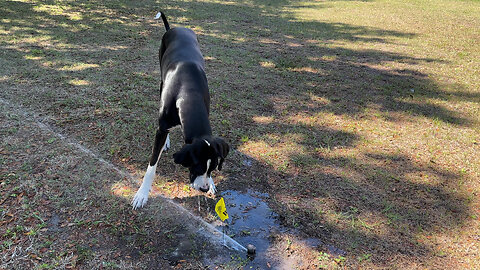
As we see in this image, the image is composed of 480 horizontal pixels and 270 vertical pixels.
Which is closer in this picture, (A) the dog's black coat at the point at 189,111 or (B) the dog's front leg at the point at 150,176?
(A) the dog's black coat at the point at 189,111

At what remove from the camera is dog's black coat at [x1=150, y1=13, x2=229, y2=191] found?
9.62 feet

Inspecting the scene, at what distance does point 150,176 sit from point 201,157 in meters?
1.14

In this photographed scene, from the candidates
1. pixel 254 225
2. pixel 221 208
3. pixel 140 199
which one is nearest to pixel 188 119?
pixel 221 208

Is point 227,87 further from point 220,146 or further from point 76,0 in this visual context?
point 76,0

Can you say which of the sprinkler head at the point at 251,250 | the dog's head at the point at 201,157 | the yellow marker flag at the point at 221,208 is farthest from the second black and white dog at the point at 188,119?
the sprinkler head at the point at 251,250

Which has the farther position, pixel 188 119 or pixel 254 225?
pixel 254 225

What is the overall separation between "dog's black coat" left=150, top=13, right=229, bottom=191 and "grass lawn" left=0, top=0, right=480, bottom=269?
3.02ft

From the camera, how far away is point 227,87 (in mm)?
6711

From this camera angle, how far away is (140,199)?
3.71 m

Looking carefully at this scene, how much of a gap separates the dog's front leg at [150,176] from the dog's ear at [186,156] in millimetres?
835

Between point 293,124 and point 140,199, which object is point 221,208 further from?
point 293,124

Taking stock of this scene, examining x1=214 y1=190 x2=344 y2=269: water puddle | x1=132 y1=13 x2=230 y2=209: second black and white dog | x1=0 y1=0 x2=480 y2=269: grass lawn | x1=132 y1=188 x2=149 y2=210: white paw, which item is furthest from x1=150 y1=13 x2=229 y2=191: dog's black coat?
x1=0 y1=0 x2=480 y2=269: grass lawn

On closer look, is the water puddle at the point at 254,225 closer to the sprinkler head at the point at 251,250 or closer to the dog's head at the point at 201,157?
the sprinkler head at the point at 251,250

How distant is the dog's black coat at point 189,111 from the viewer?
293 centimetres
